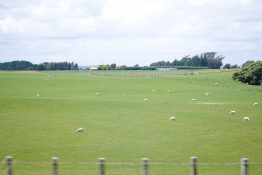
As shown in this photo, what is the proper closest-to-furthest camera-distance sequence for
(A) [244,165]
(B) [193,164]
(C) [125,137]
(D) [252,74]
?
(A) [244,165]
(B) [193,164]
(C) [125,137]
(D) [252,74]

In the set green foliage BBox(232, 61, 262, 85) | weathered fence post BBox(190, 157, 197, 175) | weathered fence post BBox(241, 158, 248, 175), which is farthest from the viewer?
green foliage BBox(232, 61, 262, 85)

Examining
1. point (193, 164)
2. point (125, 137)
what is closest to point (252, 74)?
point (125, 137)

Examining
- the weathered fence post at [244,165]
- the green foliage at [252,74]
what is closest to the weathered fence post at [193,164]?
the weathered fence post at [244,165]

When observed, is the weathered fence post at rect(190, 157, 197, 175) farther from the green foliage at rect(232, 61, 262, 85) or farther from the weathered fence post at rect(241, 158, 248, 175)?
the green foliage at rect(232, 61, 262, 85)

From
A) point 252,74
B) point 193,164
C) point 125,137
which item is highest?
point 193,164

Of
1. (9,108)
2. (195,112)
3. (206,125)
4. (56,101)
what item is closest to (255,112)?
(195,112)

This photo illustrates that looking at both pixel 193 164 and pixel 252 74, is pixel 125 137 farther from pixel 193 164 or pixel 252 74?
pixel 252 74

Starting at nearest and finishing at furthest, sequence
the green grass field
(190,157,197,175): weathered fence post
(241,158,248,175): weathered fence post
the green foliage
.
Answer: (241,158,248,175): weathered fence post, (190,157,197,175): weathered fence post, the green grass field, the green foliage

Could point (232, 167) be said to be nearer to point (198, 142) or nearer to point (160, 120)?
point (198, 142)

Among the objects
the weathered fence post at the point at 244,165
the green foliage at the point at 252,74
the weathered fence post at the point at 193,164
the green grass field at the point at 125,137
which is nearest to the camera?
the weathered fence post at the point at 244,165

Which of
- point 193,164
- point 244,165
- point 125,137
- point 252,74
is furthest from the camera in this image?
point 252,74

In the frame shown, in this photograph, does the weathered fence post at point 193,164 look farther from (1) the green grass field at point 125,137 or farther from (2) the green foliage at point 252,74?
(2) the green foliage at point 252,74

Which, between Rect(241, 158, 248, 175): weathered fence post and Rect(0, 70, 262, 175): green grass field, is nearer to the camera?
Rect(241, 158, 248, 175): weathered fence post

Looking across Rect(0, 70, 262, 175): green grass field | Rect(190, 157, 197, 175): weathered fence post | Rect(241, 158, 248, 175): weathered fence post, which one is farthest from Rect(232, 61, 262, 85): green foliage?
Rect(241, 158, 248, 175): weathered fence post
